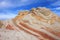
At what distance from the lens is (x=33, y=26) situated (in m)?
2.10

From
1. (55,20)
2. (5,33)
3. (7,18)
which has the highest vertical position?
(55,20)

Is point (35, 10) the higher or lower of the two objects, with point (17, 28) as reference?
higher

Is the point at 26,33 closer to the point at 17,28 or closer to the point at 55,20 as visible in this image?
the point at 17,28

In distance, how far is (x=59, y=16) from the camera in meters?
2.09

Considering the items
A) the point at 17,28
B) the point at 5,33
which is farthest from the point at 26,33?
the point at 5,33

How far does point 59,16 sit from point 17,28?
57 centimetres

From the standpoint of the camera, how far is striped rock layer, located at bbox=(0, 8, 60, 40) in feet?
6.75

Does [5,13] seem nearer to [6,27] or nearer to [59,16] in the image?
[6,27]

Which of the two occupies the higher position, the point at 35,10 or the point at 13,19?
the point at 35,10

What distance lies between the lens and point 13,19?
2150 mm

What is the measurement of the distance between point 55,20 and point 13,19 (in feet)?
1.81

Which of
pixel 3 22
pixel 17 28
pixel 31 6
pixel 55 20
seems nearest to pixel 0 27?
pixel 3 22

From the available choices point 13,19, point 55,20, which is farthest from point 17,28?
point 55,20

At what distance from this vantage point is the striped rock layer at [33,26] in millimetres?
2059
